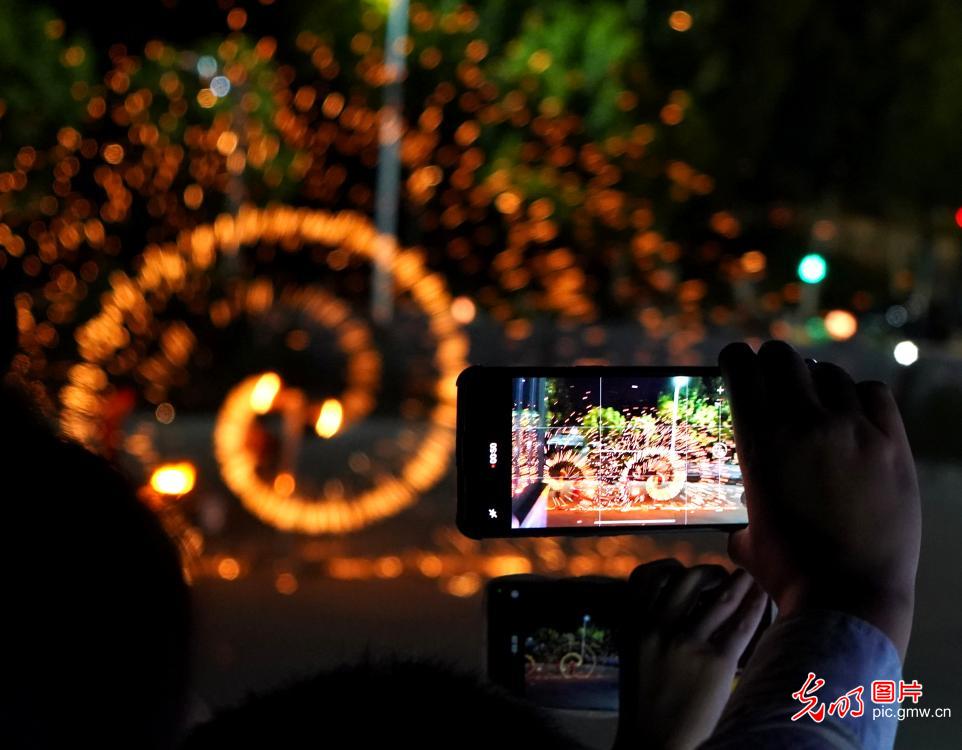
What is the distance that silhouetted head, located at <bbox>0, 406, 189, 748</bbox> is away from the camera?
0.95m

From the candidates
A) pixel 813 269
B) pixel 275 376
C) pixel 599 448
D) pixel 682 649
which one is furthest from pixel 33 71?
pixel 682 649

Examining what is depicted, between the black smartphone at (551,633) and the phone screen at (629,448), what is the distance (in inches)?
3.6

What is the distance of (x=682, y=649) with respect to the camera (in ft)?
5.16

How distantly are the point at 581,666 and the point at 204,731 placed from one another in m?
0.78

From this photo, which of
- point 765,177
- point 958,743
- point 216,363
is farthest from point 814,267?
point 765,177

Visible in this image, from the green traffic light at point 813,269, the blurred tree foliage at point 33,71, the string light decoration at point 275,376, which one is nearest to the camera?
the green traffic light at point 813,269

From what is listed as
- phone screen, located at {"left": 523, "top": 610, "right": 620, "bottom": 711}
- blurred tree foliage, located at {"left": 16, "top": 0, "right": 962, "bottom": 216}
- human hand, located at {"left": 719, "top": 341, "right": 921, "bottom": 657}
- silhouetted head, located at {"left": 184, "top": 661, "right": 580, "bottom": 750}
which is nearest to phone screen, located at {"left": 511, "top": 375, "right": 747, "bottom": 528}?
phone screen, located at {"left": 523, "top": 610, "right": 620, "bottom": 711}

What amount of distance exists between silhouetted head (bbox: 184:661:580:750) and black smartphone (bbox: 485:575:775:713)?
0.66m

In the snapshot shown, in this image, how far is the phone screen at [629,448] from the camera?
65.4 inches

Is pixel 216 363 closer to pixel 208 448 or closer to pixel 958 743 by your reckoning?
pixel 208 448

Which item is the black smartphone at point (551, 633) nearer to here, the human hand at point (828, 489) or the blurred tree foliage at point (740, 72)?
the human hand at point (828, 489)

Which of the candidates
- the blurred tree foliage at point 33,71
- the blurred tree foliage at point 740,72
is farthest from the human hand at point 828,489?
the blurred tree foliage at point 33,71

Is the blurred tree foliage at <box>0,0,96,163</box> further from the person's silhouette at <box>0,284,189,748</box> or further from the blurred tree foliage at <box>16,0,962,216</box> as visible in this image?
the person's silhouette at <box>0,284,189,748</box>

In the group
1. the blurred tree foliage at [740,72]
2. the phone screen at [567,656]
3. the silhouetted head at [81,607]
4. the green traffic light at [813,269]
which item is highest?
the blurred tree foliage at [740,72]
